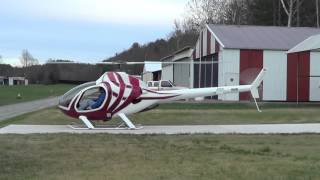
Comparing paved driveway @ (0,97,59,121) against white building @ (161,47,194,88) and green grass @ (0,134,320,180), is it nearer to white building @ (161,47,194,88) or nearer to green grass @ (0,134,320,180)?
green grass @ (0,134,320,180)

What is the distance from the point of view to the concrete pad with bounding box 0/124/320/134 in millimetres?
19094

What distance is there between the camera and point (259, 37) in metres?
46.4

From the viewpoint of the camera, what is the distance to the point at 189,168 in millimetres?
10469

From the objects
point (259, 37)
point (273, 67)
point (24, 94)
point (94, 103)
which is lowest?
point (24, 94)

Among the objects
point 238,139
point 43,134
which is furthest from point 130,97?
point 238,139

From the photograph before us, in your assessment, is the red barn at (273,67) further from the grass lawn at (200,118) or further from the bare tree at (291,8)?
the bare tree at (291,8)

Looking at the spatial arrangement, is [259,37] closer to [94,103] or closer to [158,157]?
[94,103]

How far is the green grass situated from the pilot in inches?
145

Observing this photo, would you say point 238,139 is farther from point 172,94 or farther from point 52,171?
point 52,171

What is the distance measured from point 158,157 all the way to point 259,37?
3549 centimetres

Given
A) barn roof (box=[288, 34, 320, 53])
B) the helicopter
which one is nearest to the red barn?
barn roof (box=[288, 34, 320, 53])

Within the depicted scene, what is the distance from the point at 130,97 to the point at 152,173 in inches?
444

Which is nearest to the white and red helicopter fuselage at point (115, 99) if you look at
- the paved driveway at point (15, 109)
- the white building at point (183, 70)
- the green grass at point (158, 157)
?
the green grass at point (158, 157)

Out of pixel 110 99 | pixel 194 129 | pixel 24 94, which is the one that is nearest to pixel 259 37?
pixel 194 129
